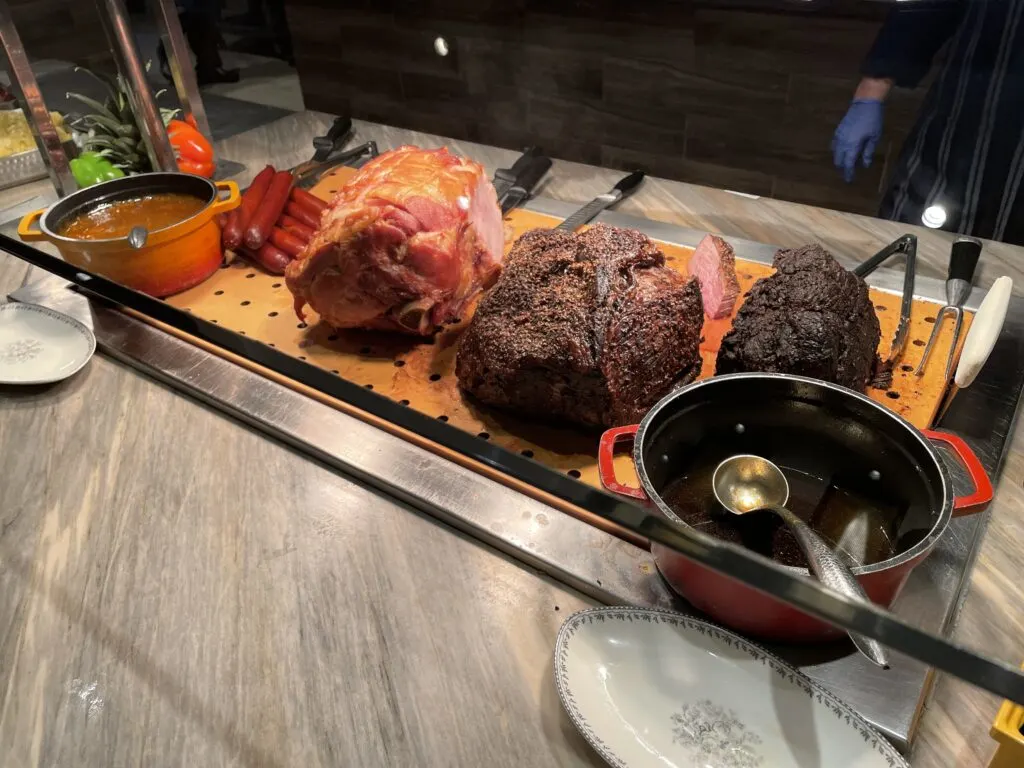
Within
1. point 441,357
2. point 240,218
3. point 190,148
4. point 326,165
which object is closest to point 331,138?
point 326,165

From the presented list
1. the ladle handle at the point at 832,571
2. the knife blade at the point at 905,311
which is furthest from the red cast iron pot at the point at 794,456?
the knife blade at the point at 905,311

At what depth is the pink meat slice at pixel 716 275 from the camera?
62.2 inches

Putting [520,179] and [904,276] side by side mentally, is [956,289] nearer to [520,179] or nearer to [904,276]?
[904,276]

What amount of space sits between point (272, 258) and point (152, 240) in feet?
0.94

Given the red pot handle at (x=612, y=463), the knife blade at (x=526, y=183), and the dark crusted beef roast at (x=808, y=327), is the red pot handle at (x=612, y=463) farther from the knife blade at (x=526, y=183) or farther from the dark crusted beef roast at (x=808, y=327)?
the knife blade at (x=526, y=183)

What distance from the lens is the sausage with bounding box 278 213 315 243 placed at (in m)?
1.92

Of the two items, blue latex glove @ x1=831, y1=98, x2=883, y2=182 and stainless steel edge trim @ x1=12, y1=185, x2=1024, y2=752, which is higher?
blue latex glove @ x1=831, y1=98, x2=883, y2=182

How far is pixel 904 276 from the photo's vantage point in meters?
1.60

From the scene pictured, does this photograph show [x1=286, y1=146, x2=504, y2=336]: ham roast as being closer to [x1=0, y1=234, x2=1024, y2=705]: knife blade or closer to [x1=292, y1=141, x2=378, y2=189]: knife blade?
[x1=292, y1=141, x2=378, y2=189]: knife blade

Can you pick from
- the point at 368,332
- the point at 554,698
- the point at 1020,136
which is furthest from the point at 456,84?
the point at 554,698

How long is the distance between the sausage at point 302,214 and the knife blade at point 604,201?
0.68m

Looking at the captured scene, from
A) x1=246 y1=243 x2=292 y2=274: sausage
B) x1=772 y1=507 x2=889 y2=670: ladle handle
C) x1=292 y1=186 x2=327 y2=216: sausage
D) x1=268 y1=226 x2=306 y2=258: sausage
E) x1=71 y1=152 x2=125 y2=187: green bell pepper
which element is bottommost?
x1=246 y1=243 x2=292 y2=274: sausage

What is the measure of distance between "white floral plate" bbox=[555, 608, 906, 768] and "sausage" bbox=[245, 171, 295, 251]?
4.50ft

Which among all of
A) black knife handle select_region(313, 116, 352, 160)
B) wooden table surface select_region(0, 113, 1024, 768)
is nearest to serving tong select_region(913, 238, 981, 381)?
wooden table surface select_region(0, 113, 1024, 768)
